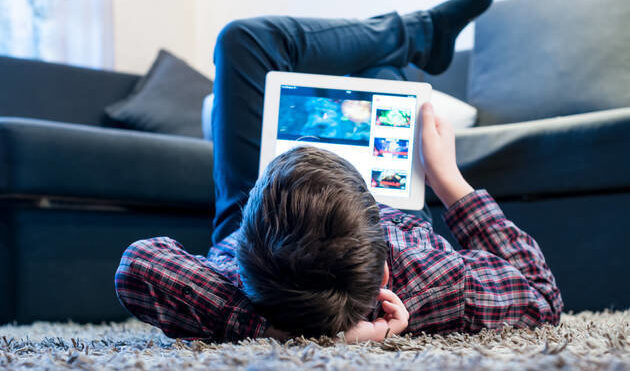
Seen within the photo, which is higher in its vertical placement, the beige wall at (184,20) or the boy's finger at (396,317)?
the beige wall at (184,20)

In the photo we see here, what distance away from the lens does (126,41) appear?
241cm

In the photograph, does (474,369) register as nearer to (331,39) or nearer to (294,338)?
(294,338)

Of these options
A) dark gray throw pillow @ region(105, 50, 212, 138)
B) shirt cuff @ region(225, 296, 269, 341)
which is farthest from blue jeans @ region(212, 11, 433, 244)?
dark gray throw pillow @ region(105, 50, 212, 138)

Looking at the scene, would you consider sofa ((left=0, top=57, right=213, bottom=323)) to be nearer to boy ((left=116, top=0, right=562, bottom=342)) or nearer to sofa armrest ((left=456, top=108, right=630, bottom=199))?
boy ((left=116, top=0, right=562, bottom=342))

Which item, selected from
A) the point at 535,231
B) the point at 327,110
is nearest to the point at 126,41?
the point at 327,110

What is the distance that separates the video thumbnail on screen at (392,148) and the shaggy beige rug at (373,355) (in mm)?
332

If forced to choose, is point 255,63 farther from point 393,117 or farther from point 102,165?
point 102,165

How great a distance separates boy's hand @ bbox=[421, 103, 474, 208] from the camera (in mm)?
811

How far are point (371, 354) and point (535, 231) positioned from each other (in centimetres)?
71

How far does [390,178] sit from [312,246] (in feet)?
1.31

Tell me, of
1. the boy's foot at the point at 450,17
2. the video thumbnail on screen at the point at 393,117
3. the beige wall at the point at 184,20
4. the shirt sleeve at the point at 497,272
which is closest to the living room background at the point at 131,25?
the beige wall at the point at 184,20

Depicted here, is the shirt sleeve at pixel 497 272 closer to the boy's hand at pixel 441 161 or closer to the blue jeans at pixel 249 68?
the boy's hand at pixel 441 161

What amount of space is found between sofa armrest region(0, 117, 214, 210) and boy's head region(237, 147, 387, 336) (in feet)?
2.20

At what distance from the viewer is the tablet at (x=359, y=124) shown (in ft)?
2.79
